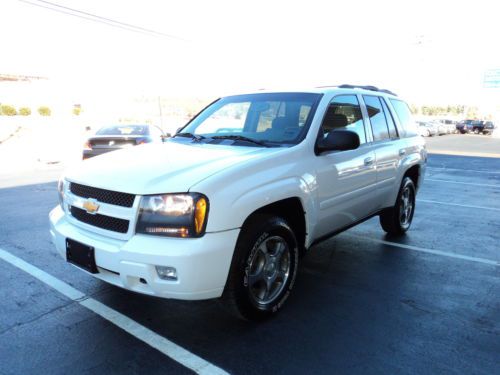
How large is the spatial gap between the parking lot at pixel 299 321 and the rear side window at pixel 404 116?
1527mm

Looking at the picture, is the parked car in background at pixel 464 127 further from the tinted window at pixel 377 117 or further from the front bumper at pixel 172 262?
the front bumper at pixel 172 262

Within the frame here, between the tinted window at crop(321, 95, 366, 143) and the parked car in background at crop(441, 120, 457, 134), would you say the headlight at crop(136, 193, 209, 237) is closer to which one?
the tinted window at crop(321, 95, 366, 143)

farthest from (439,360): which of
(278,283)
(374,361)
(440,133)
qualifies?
(440,133)

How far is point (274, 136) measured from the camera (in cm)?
393

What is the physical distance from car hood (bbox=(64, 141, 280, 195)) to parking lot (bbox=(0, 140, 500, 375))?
1.11 m

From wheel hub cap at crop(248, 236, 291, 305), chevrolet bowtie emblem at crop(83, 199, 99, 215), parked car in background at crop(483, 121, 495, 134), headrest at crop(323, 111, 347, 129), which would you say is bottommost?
parked car in background at crop(483, 121, 495, 134)

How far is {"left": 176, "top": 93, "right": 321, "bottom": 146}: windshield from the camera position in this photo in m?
3.90

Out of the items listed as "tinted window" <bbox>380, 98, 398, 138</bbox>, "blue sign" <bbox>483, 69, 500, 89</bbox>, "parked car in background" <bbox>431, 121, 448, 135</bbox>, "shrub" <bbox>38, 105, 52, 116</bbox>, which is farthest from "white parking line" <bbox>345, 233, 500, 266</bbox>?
"blue sign" <bbox>483, 69, 500, 89</bbox>

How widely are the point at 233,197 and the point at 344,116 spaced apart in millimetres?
1917

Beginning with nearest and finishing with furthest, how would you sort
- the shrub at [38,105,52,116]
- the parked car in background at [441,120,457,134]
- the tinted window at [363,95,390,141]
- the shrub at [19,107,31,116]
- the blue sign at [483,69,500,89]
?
1. the tinted window at [363,95,390,141]
2. the shrub at [19,107,31,116]
3. the shrub at [38,105,52,116]
4. the parked car in background at [441,120,457,134]
5. the blue sign at [483,69,500,89]

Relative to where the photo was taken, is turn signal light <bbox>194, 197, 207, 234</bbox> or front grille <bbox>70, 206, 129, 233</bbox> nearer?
turn signal light <bbox>194, 197, 207, 234</bbox>

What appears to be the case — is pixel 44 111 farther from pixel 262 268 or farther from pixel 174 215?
pixel 174 215

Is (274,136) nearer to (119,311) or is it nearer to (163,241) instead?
(163,241)

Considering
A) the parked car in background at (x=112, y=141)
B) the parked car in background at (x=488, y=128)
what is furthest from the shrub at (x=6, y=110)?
the parked car in background at (x=488, y=128)
